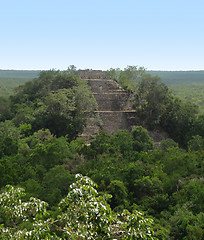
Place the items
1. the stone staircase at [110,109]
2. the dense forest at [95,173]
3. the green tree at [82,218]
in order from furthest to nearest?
the stone staircase at [110,109]
the dense forest at [95,173]
the green tree at [82,218]

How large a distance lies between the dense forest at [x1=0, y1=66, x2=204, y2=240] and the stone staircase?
113 cm

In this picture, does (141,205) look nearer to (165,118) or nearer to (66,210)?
(66,210)

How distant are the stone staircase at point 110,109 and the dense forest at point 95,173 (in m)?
1.13

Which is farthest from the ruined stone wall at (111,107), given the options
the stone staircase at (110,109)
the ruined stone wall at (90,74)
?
the ruined stone wall at (90,74)

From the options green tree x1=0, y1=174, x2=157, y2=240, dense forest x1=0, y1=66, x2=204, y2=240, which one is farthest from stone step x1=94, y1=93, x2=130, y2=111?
green tree x1=0, y1=174, x2=157, y2=240

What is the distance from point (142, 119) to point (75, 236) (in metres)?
Answer: 26.9

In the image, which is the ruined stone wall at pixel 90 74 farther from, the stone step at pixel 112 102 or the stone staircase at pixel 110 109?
the stone step at pixel 112 102

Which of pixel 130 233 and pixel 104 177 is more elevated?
pixel 130 233

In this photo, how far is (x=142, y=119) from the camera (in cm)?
3161

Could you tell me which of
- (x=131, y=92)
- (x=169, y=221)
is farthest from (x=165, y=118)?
(x=169, y=221)

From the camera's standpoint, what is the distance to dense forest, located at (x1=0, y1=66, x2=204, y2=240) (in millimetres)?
5395

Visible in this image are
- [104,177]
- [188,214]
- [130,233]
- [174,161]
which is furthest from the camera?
[174,161]

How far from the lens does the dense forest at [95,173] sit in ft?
17.7

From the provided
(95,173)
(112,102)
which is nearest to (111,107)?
(112,102)
